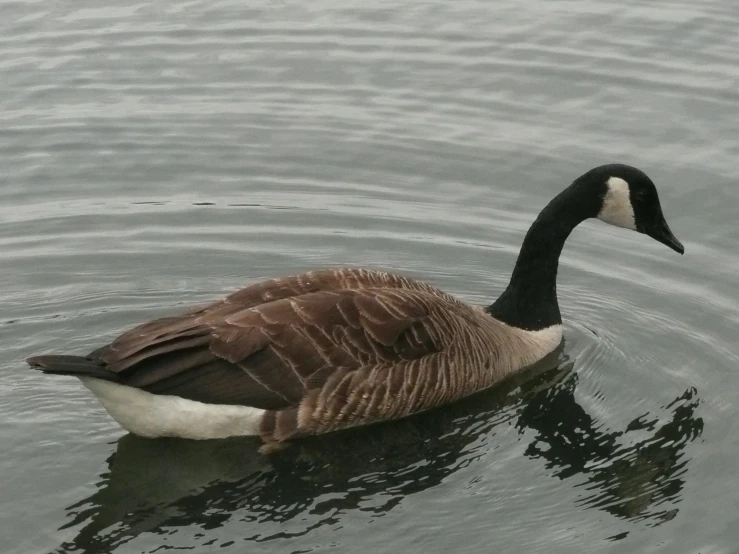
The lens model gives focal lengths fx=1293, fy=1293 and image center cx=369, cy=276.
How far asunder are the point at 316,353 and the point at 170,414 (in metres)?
1.23

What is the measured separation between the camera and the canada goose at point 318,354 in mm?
9578

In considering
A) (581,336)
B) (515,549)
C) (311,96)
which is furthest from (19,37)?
(515,549)

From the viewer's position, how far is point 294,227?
13.4 meters

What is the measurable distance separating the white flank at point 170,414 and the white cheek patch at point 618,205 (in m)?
3.79

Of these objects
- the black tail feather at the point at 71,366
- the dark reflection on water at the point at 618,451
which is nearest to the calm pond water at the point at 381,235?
the dark reflection on water at the point at 618,451

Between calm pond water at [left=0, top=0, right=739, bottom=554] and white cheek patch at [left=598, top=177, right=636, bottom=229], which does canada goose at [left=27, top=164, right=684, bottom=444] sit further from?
calm pond water at [left=0, top=0, right=739, bottom=554]

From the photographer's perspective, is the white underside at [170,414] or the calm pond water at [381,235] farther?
the white underside at [170,414]

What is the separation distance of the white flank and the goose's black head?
12.3 ft

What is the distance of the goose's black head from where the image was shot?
1148cm

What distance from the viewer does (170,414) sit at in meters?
9.68

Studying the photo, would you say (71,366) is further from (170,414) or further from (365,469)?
(365,469)

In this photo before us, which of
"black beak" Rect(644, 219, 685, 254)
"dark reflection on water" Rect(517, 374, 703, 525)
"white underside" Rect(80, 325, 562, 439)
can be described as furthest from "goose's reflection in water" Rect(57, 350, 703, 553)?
"black beak" Rect(644, 219, 685, 254)

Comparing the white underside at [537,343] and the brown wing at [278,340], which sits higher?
the brown wing at [278,340]

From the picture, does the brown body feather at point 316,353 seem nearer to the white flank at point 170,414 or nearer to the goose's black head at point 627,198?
the white flank at point 170,414
